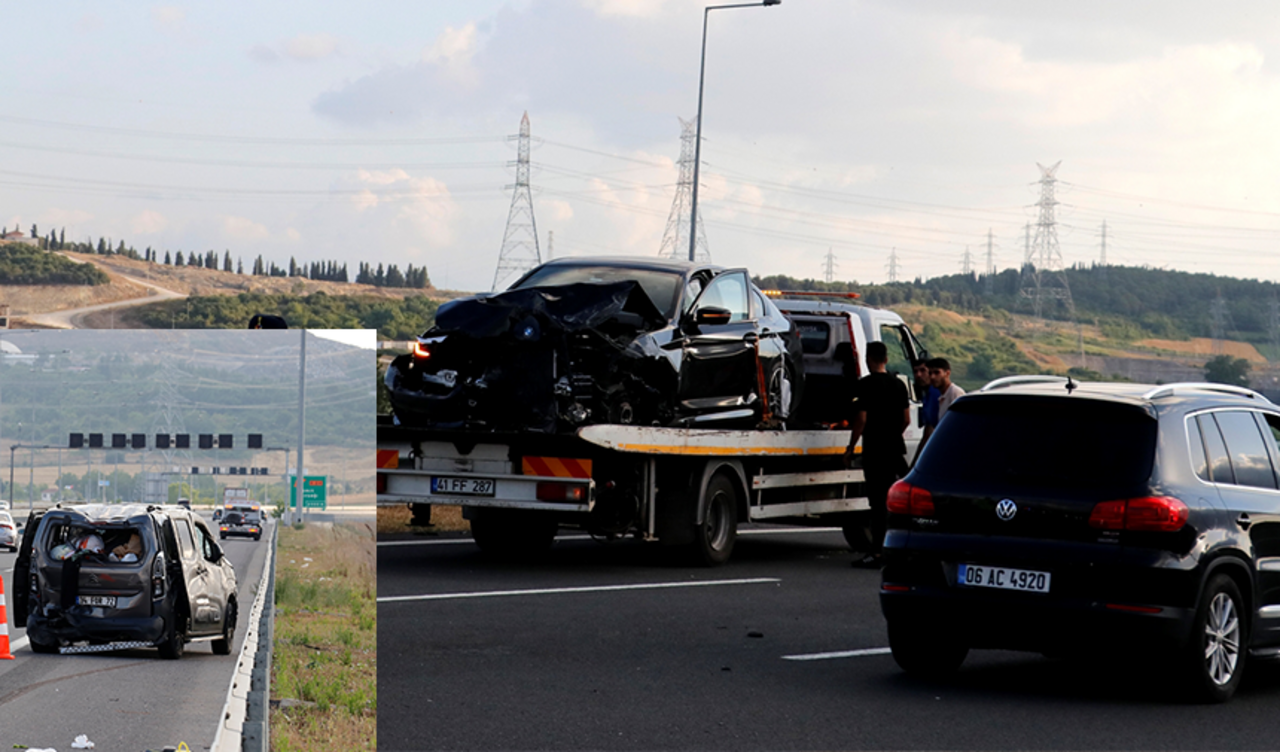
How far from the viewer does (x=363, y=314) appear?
4941 mm

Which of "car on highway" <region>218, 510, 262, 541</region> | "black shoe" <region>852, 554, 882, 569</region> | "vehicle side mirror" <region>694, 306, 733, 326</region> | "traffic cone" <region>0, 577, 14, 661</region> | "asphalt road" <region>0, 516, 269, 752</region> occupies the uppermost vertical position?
"vehicle side mirror" <region>694, 306, 733, 326</region>

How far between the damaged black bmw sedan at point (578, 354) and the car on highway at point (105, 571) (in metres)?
8.68

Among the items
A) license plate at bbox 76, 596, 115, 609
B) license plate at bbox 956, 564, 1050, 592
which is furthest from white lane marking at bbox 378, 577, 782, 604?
license plate at bbox 76, 596, 115, 609

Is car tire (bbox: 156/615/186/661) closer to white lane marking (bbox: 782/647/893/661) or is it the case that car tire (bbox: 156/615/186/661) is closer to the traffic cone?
the traffic cone

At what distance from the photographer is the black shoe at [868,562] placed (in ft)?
50.2

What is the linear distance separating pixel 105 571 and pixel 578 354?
9325 millimetres

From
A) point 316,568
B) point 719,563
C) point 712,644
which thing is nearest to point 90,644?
point 316,568

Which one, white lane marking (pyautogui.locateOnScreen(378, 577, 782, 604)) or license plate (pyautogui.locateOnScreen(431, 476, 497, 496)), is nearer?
white lane marking (pyautogui.locateOnScreen(378, 577, 782, 604))

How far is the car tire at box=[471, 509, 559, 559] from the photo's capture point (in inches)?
597

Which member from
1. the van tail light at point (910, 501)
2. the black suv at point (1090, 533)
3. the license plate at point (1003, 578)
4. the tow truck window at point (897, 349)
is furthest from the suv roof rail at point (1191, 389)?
the tow truck window at point (897, 349)

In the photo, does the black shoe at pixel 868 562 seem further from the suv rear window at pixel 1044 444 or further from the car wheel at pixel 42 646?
the car wheel at pixel 42 646

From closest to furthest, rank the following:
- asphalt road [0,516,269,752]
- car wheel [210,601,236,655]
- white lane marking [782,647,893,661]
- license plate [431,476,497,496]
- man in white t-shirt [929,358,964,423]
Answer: asphalt road [0,516,269,752]
car wheel [210,601,236,655]
white lane marking [782,647,893,661]
license plate [431,476,497,496]
man in white t-shirt [929,358,964,423]

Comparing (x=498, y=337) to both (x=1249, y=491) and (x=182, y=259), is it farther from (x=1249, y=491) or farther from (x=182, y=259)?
(x=1249, y=491)

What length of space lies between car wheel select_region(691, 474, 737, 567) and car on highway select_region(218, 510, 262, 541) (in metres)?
10.2
